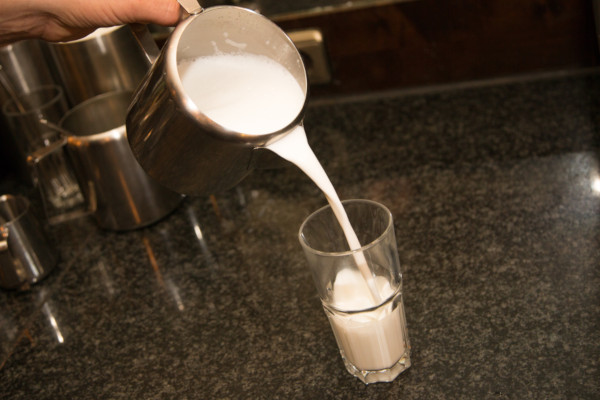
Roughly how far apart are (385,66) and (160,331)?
0.82 m

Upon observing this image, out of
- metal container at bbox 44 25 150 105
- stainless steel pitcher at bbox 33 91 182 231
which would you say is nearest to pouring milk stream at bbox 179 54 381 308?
stainless steel pitcher at bbox 33 91 182 231

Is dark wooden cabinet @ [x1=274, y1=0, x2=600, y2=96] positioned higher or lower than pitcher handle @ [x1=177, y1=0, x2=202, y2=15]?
lower

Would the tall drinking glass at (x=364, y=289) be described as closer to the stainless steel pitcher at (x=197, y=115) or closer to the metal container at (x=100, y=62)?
the stainless steel pitcher at (x=197, y=115)

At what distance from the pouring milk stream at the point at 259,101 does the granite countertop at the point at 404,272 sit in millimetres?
191

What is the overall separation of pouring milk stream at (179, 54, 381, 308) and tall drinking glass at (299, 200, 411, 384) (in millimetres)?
17

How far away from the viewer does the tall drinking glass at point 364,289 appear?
0.83 metres

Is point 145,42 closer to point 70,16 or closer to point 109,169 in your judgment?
point 70,16

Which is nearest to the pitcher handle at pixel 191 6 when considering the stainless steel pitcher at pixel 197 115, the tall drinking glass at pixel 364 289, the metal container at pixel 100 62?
the stainless steel pitcher at pixel 197 115

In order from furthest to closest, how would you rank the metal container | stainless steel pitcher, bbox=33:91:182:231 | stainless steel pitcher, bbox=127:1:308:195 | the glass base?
the metal container → stainless steel pitcher, bbox=33:91:182:231 → the glass base → stainless steel pitcher, bbox=127:1:308:195

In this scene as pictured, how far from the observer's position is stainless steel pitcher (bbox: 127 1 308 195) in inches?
29.8

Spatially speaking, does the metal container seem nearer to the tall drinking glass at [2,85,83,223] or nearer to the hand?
the tall drinking glass at [2,85,83,223]

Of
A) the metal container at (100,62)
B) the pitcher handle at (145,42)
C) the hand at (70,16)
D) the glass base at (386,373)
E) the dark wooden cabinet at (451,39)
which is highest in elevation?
the hand at (70,16)

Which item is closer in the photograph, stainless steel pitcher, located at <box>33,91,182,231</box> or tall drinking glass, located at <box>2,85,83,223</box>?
stainless steel pitcher, located at <box>33,91,182,231</box>

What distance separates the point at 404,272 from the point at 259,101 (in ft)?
1.31
